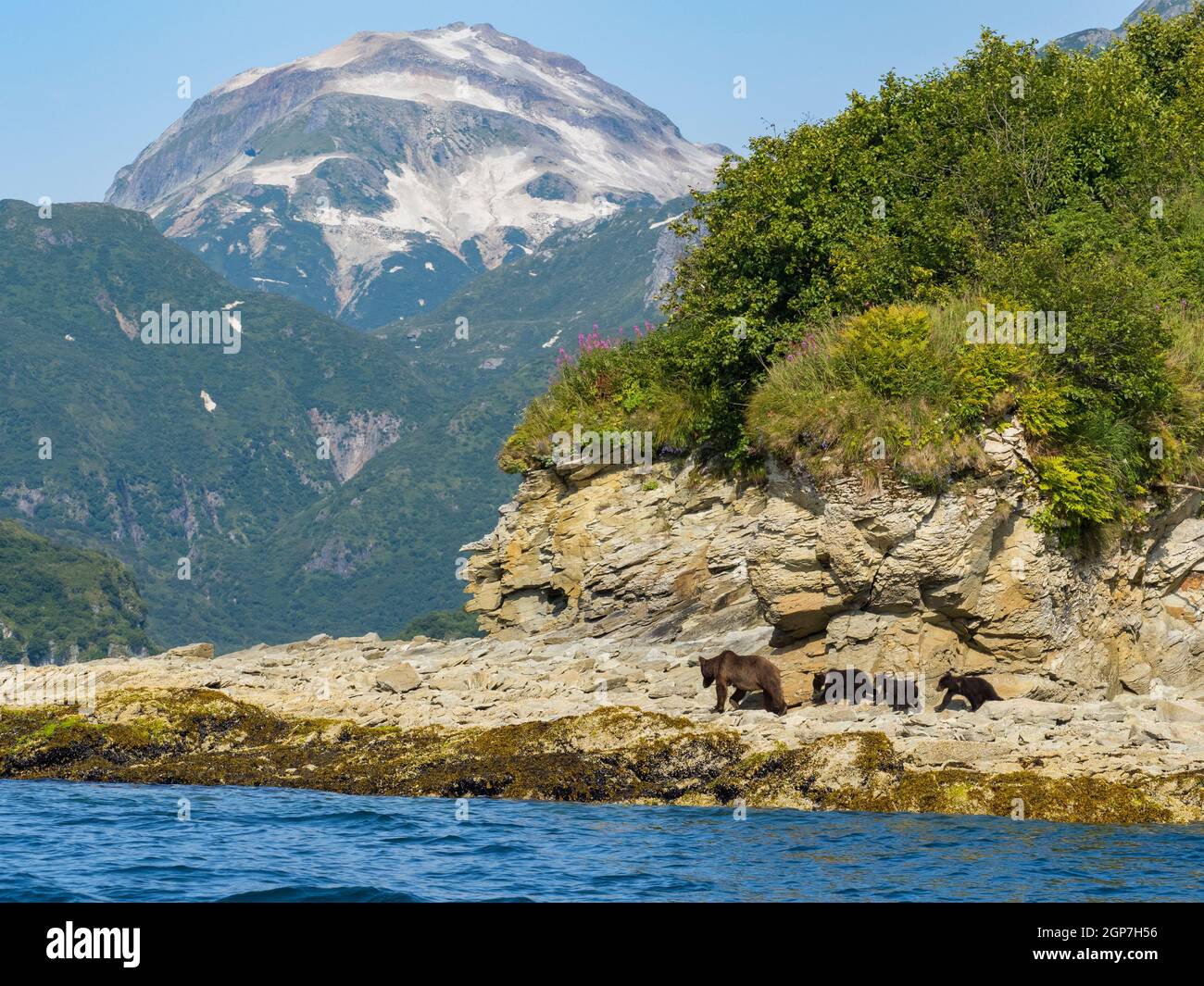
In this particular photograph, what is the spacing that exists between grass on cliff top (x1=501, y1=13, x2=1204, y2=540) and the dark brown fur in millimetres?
2894

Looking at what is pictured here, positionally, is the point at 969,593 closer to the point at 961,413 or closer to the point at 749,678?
the point at 961,413

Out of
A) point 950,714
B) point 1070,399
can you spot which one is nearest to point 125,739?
point 950,714

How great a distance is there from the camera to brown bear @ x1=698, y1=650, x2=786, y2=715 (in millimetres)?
23594

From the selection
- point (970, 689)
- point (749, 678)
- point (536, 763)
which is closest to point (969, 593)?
point (970, 689)

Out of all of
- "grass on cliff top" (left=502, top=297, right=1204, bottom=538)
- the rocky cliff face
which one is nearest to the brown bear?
the rocky cliff face

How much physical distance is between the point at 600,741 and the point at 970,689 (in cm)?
548

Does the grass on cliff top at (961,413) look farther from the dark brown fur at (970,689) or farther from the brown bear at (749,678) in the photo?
the brown bear at (749,678)

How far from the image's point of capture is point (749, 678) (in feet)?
77.6

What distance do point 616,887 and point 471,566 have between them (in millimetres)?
20015

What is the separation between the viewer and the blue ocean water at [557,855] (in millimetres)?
16109

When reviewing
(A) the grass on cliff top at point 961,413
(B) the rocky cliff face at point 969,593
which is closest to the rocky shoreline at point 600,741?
(B) the rocky cliff face at point 969,593

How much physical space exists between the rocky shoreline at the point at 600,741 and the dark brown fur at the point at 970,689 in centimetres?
29

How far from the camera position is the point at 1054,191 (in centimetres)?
3059

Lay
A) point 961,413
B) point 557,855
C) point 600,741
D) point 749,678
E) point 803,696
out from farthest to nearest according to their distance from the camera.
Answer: point 803,696 → point 961,413 → point 749,678 → point 600,741 → point 557,855
